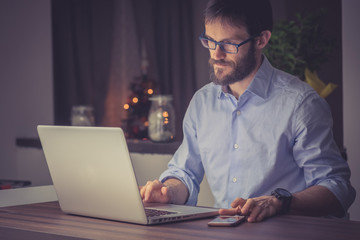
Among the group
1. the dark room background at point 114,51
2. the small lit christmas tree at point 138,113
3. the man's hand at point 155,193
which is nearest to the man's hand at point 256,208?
the man's hand at point 155,193

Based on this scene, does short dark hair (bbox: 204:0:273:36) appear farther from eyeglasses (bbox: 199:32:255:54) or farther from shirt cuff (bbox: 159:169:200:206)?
shirt cuff (bbox: 159:169:200:206)

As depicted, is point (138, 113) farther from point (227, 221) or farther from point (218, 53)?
point (227, 221)

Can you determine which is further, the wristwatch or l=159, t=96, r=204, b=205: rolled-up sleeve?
l=159, t=96, r=204, b=205: rolled-up sleeve

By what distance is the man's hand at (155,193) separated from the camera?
5.24 feet

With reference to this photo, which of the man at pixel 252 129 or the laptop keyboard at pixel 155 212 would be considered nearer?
the laptop keyboard at pixel 155 212

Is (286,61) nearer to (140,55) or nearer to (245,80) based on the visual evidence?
(245,80)

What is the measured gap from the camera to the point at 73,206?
143 centimetres

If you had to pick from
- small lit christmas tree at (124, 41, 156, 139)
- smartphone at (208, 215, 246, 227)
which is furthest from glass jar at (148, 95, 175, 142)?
smartphone at (208, 215, 246, 227)

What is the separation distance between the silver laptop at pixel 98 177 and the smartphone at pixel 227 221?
7cm

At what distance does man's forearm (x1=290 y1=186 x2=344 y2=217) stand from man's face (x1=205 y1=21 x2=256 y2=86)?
49 centimetres

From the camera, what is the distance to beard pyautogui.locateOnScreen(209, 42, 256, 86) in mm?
1836

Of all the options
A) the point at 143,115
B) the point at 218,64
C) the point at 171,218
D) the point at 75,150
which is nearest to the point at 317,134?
the point at 218,64

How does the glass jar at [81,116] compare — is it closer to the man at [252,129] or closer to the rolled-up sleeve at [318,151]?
the man at [252,129]

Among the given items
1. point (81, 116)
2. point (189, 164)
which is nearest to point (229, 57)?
point (189, 164)
